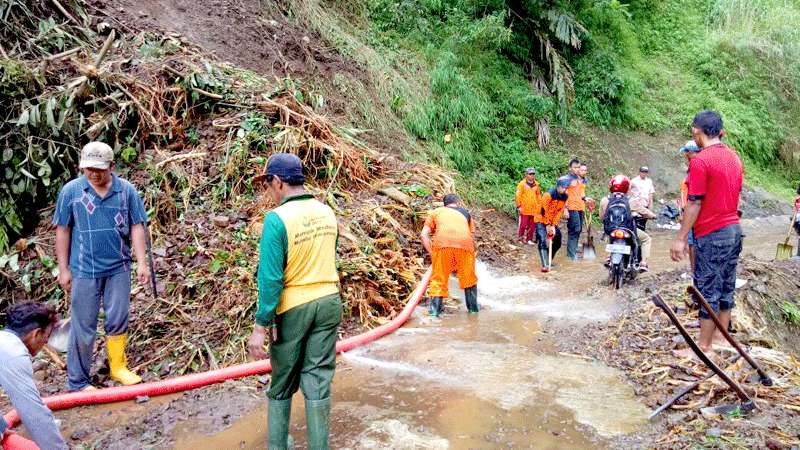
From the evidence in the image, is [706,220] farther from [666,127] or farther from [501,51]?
[666,127]

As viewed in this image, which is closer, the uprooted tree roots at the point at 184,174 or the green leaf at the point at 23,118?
the uprooted tree roots at the point at 184,174

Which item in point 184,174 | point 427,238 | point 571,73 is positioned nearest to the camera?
point 427,238

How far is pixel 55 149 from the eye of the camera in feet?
23.0

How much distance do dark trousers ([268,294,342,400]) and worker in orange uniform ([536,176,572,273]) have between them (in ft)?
21.9

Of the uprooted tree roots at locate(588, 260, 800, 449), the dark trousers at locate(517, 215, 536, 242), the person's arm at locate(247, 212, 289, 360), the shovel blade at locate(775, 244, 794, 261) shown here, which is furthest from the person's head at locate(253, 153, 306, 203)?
the shovel blade at locate(775, 244, 794, 261)

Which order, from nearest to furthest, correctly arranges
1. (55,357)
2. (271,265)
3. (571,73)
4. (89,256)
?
(271,265) < (89,256) < (55,357) < (571,73)

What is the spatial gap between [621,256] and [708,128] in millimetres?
3388

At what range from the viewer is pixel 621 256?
757 cm

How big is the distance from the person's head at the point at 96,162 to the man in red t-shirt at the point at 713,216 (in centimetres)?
435

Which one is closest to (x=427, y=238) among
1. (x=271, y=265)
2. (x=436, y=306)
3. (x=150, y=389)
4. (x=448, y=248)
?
(x=448, y=248)

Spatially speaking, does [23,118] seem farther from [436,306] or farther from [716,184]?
[716,184]

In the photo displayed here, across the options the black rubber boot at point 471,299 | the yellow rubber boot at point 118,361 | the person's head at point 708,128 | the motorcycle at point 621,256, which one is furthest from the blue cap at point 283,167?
the motorcycle at point 621,256

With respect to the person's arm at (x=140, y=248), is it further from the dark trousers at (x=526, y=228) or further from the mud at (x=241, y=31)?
the dark trousers at (x=526, y=228)

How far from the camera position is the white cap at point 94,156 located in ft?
14.4
